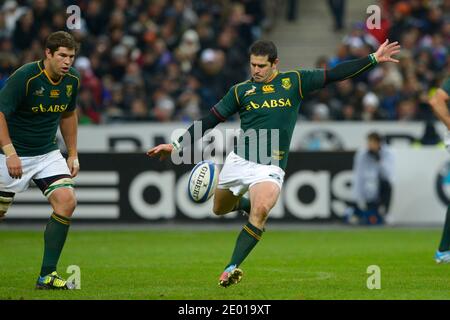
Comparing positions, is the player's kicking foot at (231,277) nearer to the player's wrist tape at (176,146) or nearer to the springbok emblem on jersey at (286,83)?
the player's wrist tape at (176,146)

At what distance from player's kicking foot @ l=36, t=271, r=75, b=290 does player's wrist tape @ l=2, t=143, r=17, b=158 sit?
1.26 metres

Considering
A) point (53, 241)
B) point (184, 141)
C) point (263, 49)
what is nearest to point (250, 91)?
point (263, 49)

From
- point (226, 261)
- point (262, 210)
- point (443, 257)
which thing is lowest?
point (226, 261)

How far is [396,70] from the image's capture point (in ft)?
78.8

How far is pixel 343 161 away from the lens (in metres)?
20.2

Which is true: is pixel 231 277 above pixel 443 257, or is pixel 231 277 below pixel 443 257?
above

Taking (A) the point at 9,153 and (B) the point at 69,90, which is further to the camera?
(B) the point at 69,90

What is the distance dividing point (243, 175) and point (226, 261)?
2.78 meters

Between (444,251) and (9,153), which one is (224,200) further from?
(444,251)

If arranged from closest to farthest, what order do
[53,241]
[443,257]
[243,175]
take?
[53,241] → [243,175] → [443,257]

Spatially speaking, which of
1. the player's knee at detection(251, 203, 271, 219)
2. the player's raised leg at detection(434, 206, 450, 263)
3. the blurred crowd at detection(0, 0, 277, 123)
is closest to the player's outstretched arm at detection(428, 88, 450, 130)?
the player's raised leg at detection(434, 206, 450, 263)

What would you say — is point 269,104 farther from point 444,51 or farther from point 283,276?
point 444,51

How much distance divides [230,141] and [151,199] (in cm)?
198
